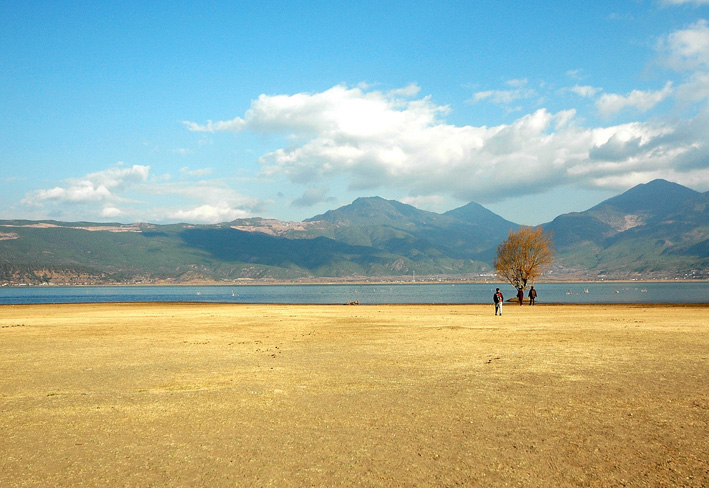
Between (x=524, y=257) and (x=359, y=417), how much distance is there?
75566mm

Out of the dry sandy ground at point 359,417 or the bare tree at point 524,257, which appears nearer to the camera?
the dry sandy ground at point 359,417

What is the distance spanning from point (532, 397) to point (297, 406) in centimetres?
541

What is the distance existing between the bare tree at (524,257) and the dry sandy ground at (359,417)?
2426 inches

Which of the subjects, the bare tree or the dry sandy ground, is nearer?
the dry sandy ground

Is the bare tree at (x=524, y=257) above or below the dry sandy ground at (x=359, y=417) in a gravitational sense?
above

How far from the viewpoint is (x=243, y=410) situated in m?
11.2

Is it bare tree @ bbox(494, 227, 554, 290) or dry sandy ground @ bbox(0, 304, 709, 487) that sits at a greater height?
bare tree @ bbox(494, 227, 554, 290)

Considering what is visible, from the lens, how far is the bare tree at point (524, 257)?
80.6 m

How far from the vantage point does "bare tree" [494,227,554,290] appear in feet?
265

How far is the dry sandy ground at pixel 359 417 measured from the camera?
7.60 metres

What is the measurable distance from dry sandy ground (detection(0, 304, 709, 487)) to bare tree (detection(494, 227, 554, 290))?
202ft

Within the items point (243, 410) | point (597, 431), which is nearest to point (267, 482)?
point (243, 410)

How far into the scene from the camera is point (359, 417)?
10516 millimetres

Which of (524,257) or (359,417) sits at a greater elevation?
(524,257)
